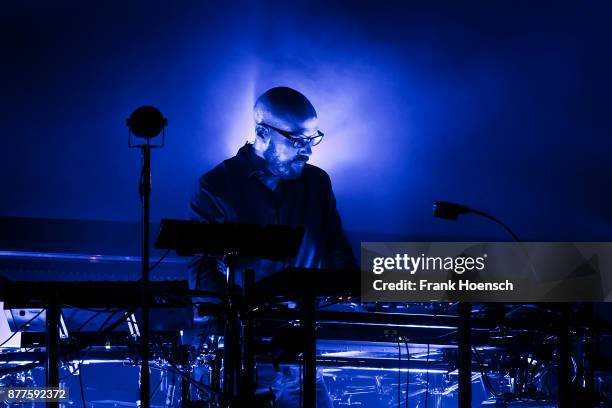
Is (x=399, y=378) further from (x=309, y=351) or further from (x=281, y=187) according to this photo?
(x=309, y=351)

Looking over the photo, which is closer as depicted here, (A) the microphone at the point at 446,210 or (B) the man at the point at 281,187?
(A) the microphone at the point at 446,210

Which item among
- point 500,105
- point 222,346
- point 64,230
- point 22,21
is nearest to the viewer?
point 222,346

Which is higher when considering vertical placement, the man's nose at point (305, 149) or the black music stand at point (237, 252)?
the man's nose at point (305, 149)

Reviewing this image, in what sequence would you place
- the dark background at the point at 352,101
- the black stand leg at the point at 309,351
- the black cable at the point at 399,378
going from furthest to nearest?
the dark background at the point at 352,101 → the black cable at the point at 399,378 → the black stand leg at the point at 309,351

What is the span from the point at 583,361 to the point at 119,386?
11.1 feet

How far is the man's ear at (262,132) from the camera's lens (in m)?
5.08

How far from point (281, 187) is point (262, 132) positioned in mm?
409

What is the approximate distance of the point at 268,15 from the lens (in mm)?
5777

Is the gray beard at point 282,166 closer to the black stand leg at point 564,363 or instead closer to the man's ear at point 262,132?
the man's ear at point 262,132

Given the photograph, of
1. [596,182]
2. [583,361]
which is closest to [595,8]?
[596,182]

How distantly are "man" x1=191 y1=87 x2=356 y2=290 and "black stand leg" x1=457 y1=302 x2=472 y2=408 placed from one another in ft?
4.48

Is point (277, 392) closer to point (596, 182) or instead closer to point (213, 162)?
point (213, 162)

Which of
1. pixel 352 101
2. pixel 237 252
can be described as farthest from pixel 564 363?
pixel 352 101

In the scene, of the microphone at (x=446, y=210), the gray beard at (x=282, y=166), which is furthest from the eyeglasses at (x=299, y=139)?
the microphone at (x=446, y=210)
